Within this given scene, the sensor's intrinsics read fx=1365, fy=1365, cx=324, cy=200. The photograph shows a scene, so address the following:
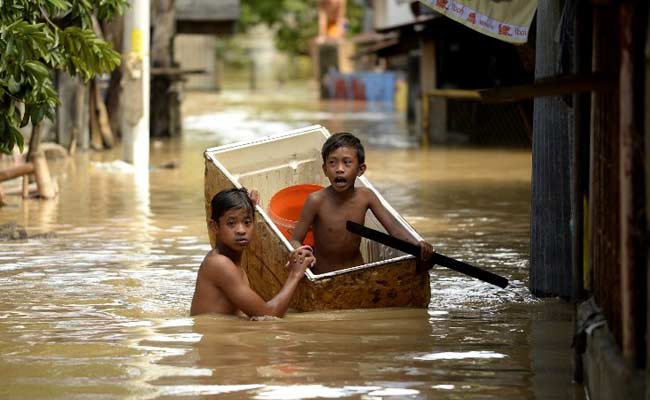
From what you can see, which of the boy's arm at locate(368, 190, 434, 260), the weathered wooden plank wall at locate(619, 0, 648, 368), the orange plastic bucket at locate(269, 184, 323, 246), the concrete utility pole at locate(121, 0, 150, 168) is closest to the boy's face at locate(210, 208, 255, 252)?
the boy's arm at locate(368, 190, 434, 260)

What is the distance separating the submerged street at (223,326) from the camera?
6.20 m

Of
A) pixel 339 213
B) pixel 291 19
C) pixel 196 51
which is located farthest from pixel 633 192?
pixel 291 19

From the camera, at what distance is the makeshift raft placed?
7699mm

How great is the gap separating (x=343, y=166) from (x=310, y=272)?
0.85 metres

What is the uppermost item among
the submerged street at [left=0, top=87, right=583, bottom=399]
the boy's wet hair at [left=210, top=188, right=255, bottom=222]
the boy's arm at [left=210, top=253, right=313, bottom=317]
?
the boy's wet hair at [left=210, top=188, right=255, bottom=222]

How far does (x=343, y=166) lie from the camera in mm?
8242

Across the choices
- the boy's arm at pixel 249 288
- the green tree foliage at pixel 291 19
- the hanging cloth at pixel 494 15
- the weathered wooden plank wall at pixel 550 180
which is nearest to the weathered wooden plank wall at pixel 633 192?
the boy's arm at pixel 249 288

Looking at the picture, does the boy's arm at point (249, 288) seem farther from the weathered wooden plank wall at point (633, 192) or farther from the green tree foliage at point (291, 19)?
the green tree foliage at point (291, 19)

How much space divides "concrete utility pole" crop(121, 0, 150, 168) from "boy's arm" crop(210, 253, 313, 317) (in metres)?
11.5

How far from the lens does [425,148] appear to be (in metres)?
23.8

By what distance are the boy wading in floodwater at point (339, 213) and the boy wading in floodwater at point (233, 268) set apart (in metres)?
0.66

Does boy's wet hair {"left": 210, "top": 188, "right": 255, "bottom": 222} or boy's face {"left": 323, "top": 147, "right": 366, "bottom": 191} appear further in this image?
boy's face {"left": 323, "top": 147, "right": 366, "bottom": 191}

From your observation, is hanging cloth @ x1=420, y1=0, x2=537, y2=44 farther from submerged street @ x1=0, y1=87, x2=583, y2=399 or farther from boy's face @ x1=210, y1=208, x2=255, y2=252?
boy's face @ x1=210, y1=208, x2=255, y2=252

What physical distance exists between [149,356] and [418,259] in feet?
5.75
